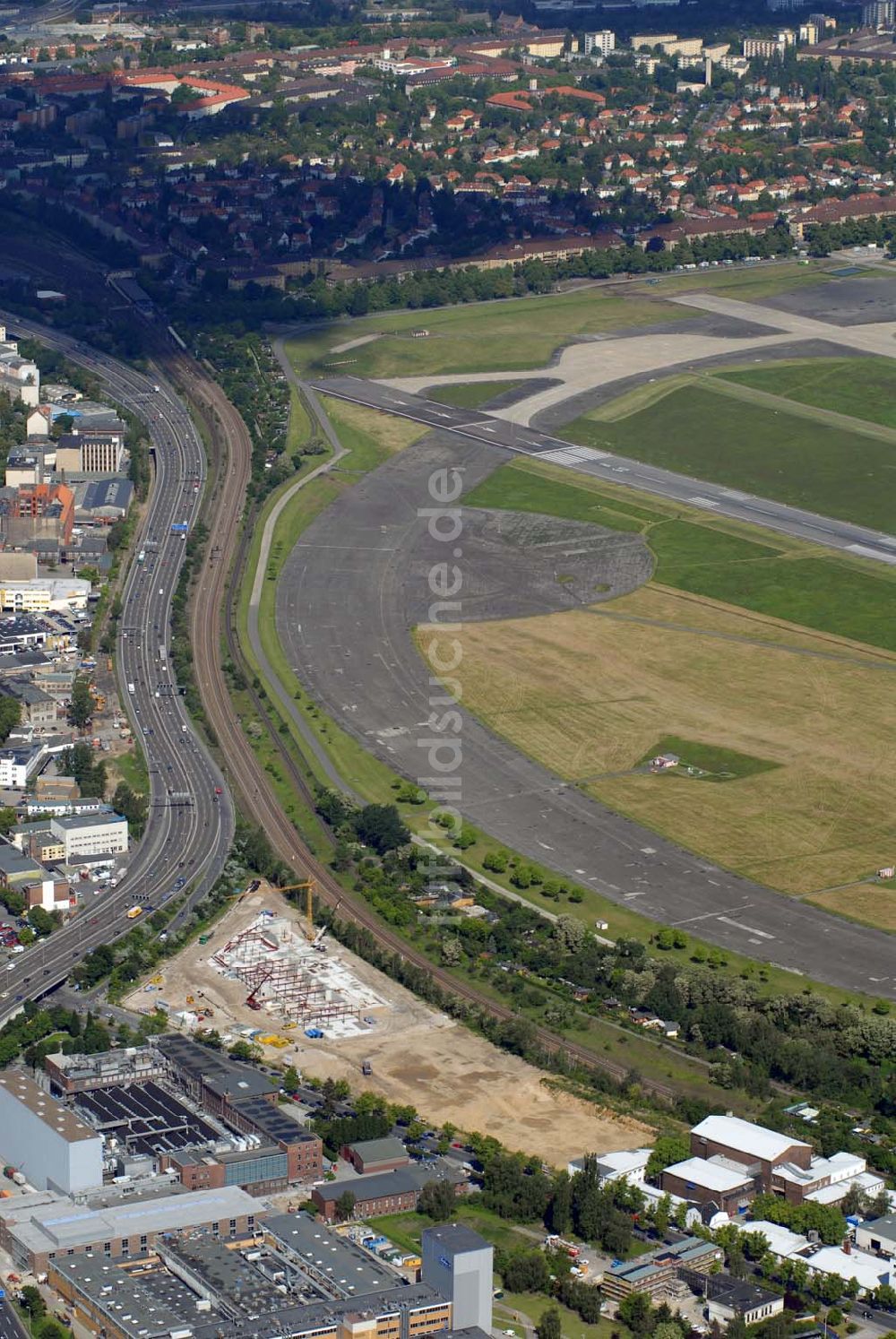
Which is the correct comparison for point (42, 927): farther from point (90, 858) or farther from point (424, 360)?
point (424, 360)

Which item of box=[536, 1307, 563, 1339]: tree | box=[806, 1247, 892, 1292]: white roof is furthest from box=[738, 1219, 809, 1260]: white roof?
box=[536, 1307, 563, 1339]: tree

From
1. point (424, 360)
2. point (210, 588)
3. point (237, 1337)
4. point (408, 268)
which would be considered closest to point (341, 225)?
point (408, 268)

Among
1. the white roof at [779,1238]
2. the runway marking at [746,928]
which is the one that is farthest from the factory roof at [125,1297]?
the runway marking at [746,928]

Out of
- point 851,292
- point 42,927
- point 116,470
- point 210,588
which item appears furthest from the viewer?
point 851,292

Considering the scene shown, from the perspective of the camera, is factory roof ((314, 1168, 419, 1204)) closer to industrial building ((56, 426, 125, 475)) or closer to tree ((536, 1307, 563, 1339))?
tree ((536, 1307, 563, 1339))

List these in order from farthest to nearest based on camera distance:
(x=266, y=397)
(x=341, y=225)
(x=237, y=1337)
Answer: (x=341, y=225), (x=266, y=397), (x=237, y=1337)

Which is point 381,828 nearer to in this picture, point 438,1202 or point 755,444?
point 438,1202

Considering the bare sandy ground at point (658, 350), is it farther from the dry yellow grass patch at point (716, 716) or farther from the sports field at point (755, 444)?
the dry yellow grass patch at point (716, 716)
